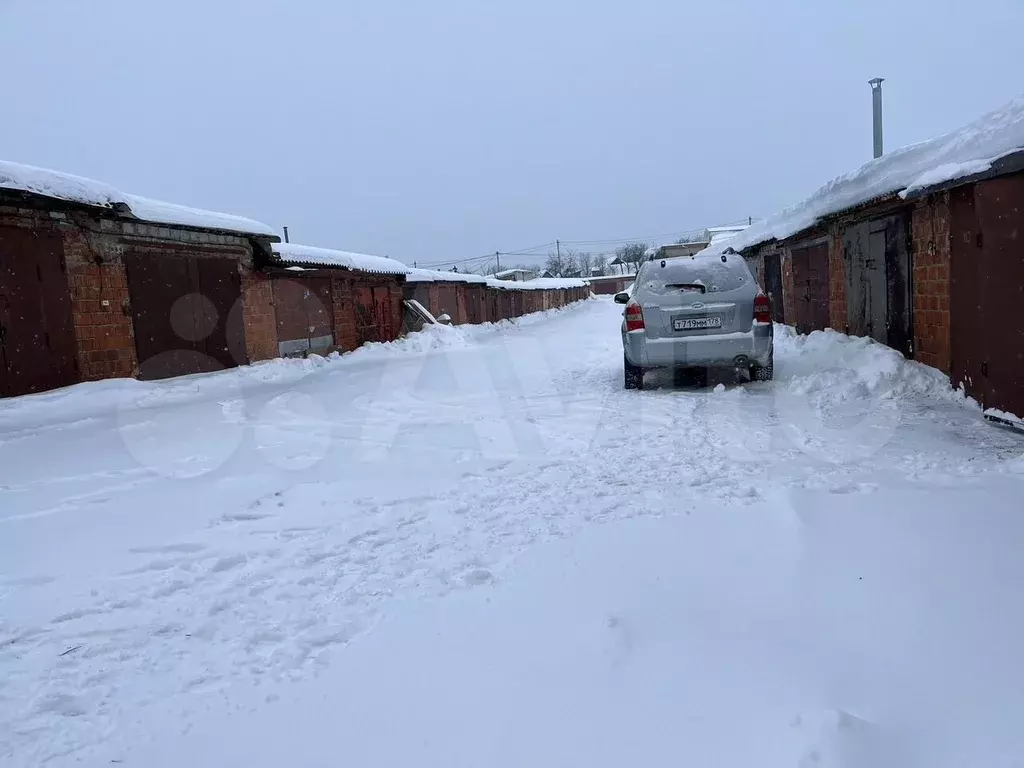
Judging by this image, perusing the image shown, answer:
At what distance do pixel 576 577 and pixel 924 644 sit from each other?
4.35ft

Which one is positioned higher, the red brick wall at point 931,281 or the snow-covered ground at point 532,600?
the red brick wall at point 931,281

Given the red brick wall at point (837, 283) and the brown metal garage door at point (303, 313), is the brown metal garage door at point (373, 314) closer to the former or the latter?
the brown metal garage door at point (303, 313)

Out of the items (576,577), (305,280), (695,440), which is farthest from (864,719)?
(305,280)

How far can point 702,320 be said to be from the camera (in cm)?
715

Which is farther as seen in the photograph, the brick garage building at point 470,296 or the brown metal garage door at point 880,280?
the brick garage building at point 470,296

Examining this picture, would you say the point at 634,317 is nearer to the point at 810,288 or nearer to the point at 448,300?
the point at 810,288

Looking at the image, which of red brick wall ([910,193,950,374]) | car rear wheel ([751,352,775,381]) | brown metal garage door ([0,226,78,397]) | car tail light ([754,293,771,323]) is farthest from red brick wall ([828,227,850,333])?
brown metal garage door ([0,226,78,397])

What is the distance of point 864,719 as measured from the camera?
72.9 inches

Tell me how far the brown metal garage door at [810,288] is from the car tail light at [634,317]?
5.36 m

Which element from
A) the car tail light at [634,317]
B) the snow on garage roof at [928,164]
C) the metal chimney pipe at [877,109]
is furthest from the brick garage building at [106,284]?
the metal chimney pipe at [877,109]

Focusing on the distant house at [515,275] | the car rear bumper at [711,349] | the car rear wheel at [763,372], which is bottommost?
the car rear wheel at [763,372]

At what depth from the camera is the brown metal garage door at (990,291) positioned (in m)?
4.71

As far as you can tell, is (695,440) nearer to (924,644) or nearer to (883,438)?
(883,438)

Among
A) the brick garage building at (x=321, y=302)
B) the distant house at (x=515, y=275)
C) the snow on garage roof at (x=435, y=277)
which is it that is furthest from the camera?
the distant house at (x=515, y=275)
